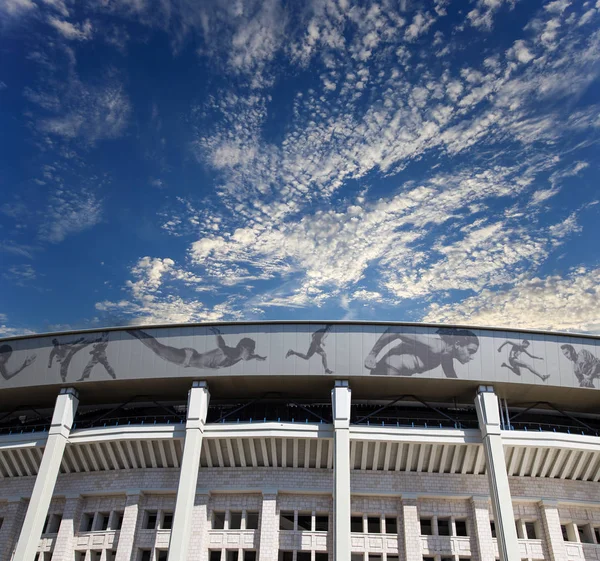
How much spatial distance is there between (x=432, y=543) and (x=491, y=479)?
4.95 meters

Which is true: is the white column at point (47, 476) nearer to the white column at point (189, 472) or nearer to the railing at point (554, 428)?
the white column at point (189, 472)

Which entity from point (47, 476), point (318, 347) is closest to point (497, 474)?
point (318, 347)

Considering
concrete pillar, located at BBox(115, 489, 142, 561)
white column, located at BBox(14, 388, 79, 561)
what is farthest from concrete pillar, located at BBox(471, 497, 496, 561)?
white column, located at BBox(14, 388, 79, 561)

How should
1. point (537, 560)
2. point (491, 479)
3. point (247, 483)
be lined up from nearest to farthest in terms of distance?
point (491, 479), point (537, 560), point (247, 483)

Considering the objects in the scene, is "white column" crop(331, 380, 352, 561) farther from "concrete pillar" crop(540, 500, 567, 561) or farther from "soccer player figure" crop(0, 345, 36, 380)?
"soccer player figure" crop(0, 345, 36, 380)

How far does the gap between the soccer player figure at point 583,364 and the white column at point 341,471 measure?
1141cm

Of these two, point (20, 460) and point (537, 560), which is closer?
point (537, 560)

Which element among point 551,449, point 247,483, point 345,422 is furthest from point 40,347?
point 551,449

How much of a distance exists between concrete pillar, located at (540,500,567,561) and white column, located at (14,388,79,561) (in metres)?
24.9

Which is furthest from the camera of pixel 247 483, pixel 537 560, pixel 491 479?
pixel 247 483

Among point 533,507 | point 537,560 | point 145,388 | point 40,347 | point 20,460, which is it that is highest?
point 40,347

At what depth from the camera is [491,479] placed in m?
25.4

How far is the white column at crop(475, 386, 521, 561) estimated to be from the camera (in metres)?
23.7

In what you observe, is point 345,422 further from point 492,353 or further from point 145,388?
point 145,388
